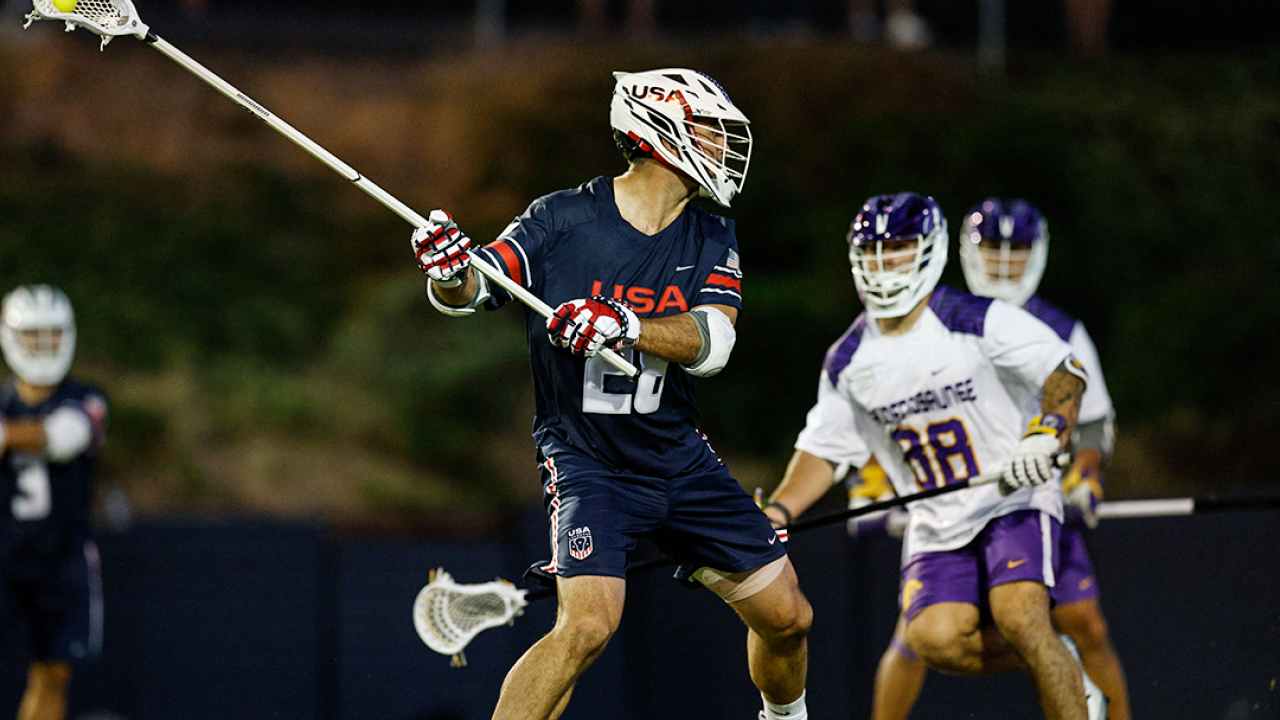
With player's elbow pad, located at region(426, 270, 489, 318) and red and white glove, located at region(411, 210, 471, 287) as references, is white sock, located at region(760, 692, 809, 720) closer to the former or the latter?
player's elbow pad, located at region(426, 270, 489, 318)

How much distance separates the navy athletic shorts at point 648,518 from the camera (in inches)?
151

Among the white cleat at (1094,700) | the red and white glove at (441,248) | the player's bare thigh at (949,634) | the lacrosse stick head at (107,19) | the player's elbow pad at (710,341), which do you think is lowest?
the white cleat at (1094,700)

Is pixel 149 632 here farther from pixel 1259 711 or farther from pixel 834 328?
pixel 834 328

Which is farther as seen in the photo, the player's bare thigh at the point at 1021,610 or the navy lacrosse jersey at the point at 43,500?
the navy lacrosse jersey at the point at 43,500

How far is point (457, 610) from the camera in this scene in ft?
14.9

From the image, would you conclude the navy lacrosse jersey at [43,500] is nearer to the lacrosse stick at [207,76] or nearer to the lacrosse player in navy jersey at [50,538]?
the lacrosse player in navy jersey at [50,538]

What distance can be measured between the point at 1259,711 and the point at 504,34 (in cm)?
1234

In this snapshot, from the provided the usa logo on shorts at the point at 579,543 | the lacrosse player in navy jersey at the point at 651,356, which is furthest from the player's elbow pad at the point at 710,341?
the usa logo on shorts at the point at 579,543

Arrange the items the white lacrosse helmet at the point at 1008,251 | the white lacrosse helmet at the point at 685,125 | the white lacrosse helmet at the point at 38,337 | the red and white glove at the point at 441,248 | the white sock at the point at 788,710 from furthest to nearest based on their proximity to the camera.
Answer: the white lacrosse helmet at the point at 38,337 → the white lacrosse helmet at the point at 1008,251 → the white sock at the point at 788,710 → the white lacrosse helmet at the point at 685,125 → the red and white glove at the point at 441,248

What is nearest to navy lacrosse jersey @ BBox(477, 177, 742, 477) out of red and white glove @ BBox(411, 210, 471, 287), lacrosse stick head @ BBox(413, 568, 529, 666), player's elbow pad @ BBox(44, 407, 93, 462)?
red and white glove @ BBox(411, 210, 471, 287)

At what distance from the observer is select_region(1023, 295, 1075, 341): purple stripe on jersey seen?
5.73 m

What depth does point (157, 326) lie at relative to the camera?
13789 millimetres

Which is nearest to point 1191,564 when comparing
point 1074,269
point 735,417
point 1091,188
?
point 735,417

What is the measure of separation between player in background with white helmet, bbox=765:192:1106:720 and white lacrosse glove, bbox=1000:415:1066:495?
0.17 meters
